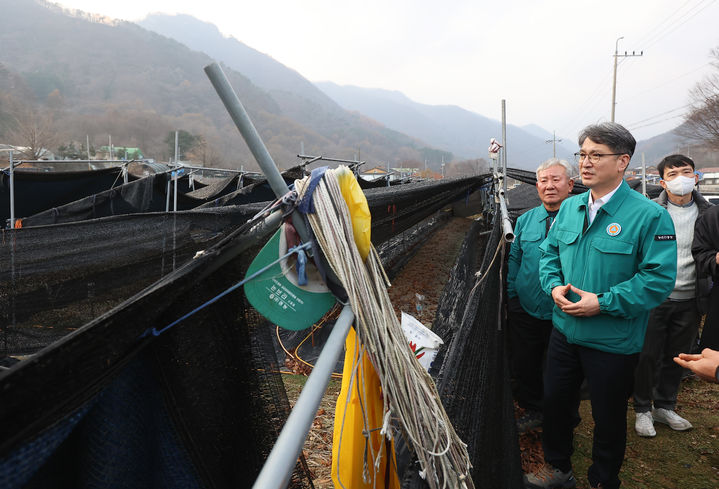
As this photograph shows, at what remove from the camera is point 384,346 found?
98 centimetres

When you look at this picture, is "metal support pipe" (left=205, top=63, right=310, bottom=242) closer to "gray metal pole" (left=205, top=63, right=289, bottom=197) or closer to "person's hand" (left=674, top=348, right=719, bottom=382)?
"gray metal pole" (left=205, top=63, right=289, bottom=197)

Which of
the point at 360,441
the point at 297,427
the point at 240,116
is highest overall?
the point at 240,116

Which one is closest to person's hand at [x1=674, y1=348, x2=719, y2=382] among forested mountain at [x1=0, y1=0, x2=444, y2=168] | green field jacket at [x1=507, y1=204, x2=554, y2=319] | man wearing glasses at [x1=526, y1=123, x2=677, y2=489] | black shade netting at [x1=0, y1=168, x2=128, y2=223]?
man wearing glasses at [x1=526, y1=123, x2=677, y2=489]

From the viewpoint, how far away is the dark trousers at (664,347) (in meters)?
3.11

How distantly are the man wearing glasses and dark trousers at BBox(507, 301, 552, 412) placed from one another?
681 mm

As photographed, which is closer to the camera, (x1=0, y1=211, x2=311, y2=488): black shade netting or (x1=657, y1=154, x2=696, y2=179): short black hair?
(x1=0, y1=211, x2=311, y2=488): black shade netting

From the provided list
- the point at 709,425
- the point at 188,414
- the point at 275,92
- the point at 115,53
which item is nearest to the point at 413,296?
the point at 709,425

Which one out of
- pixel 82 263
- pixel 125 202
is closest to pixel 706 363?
pixel 82 263

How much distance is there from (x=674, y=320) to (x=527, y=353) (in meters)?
1.24

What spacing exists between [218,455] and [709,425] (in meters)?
4.26

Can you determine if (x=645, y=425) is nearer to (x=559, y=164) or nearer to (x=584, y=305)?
(x=584, y=305)

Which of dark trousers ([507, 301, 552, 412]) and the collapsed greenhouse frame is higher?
the collapsed greenhouse frame

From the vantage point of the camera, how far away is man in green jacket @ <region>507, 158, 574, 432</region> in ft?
9.46

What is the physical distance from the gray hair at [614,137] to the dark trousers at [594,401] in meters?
1.07
